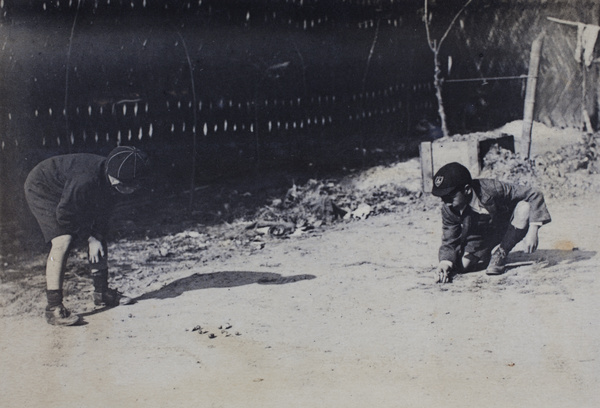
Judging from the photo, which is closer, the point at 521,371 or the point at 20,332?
the point at 521,371

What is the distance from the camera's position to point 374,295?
3312 mm

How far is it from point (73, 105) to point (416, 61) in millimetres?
2349

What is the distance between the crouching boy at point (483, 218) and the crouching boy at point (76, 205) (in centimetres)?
165

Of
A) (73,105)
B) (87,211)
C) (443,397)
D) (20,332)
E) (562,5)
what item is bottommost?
(443,397)

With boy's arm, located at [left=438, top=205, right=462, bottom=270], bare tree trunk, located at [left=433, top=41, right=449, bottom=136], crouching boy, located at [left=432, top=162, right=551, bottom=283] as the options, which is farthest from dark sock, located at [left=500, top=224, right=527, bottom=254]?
bare tree trunk, located at [left=433, top=41, right=449, bottom=136]

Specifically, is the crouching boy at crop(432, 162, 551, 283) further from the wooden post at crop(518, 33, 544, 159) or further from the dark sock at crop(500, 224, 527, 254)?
the wooden post at crop(518, 33, 544, 159)

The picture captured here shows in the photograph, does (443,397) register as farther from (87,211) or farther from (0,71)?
(0,71)

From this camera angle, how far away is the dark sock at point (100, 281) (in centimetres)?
331

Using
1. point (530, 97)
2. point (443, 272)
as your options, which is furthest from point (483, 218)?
point (530, 97)

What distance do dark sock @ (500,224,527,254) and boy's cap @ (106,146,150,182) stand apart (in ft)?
6.32

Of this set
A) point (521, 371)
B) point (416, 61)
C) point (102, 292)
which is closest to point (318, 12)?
point (416, 61)

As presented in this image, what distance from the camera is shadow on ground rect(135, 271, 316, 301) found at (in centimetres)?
341

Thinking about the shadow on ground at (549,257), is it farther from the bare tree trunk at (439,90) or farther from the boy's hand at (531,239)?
the bare tree trunk at (439,90)

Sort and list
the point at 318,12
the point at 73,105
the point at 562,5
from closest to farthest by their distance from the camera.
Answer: the point at 73,105 → the point at 562,5 → the point at 318,12
